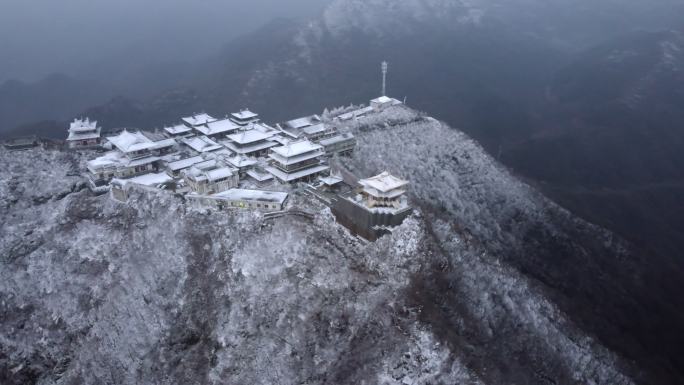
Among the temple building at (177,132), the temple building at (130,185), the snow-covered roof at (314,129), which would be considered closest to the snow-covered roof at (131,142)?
the temple building at (130,185)

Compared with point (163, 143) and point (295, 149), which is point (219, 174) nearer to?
point (295, 149)

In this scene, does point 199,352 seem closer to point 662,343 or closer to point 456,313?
point 456,313

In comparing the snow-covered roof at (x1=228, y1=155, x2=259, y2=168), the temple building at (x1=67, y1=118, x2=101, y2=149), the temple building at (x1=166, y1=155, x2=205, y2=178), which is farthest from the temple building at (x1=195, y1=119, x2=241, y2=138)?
the temple building at (x1=67, y1=118, x2=101, y2=149)

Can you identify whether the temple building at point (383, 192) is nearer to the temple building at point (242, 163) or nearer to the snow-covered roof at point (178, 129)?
the temple building at point (242, 163)

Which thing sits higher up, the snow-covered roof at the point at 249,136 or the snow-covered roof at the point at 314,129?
the snow-covered roof at the point at 249,136

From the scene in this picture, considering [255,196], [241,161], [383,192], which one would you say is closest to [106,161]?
[241,161]

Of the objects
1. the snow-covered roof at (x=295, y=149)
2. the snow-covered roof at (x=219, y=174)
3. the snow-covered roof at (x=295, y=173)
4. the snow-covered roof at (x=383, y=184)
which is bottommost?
the snow-covered roof at (x=295, y=173)

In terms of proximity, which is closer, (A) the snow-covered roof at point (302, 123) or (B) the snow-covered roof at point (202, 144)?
(B) the snow-covered roof at point (202, 144)
